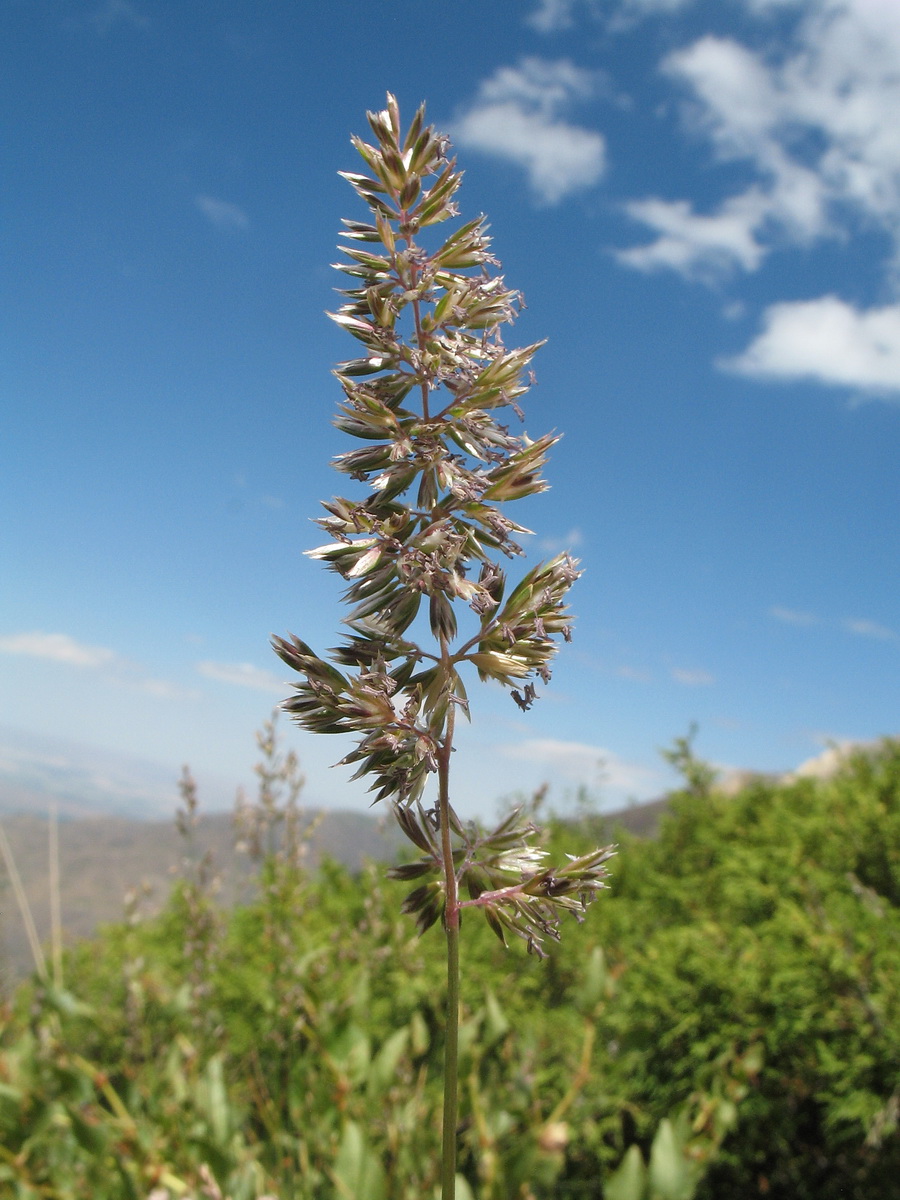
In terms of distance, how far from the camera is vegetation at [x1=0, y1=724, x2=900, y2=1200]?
2.29 metres

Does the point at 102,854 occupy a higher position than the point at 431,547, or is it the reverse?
the point at 431,547

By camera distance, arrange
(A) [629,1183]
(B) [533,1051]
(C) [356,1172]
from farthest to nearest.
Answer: (B) [533,1051], (A) [629,1183], (C) [356,1172]

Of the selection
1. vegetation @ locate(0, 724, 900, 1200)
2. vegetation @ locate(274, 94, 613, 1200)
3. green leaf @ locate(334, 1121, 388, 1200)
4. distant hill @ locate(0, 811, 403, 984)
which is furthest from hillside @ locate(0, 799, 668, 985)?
vegetation @ locate(274, 94, 613, 1200)

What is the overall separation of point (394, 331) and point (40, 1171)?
2.69 metres

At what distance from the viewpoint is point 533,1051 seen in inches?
102

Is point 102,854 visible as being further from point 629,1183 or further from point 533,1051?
point 629,1183

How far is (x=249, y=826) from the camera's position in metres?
3.78

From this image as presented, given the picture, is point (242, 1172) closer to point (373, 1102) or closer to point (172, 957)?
point (373, 1102)

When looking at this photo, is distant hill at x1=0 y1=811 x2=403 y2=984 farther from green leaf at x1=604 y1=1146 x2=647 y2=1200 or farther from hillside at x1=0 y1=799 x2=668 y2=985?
green leaf at x1=604 y1=1146 x2=647 y2=1200

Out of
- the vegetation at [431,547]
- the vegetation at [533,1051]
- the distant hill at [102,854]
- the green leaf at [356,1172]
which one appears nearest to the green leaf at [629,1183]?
the vegetation at [533,1051]

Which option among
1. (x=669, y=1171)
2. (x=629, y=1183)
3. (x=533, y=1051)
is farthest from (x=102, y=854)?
(x=669, y=1171)

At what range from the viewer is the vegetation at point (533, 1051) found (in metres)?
2.29

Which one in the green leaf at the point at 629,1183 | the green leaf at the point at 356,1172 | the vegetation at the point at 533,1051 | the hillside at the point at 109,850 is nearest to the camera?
the green leaf at the point at 356,1172

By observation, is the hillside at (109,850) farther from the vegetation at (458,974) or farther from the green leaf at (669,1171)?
the green leaf at (669,1171)
